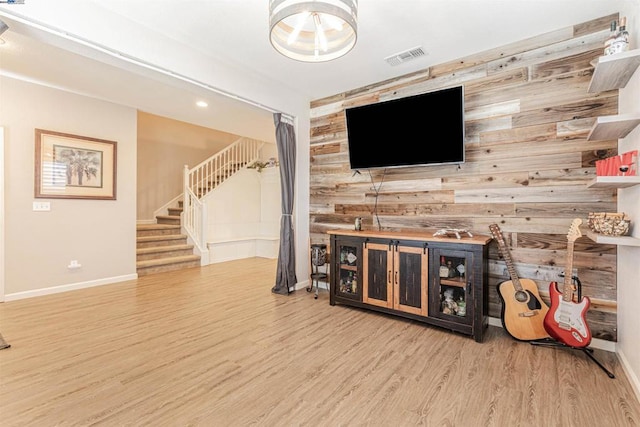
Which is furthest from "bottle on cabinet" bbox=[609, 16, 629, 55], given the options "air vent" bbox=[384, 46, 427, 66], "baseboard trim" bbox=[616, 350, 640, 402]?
"baseboard trim" bbox=[616, 350, 640, 402]

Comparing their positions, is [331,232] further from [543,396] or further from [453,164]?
[543,396]

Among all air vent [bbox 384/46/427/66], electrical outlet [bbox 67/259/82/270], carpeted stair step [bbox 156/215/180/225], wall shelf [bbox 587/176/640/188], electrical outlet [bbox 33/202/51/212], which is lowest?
electrical outlet [bbox 67/259/82/270]

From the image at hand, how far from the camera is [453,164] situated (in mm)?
3150

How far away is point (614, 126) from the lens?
6.46 ft

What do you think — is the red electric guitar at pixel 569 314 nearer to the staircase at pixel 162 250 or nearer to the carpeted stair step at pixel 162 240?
the staircase at pixel 162 250

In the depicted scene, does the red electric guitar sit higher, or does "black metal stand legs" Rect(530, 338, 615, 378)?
the red electric guitar

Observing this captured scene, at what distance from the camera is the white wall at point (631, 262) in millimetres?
1938

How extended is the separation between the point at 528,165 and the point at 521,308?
128 centimetres

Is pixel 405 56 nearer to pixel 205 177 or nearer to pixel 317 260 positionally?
pixel 317 260

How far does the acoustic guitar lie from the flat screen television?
44.8 inches

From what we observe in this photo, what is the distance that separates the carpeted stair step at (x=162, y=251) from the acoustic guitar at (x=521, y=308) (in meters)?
5.32

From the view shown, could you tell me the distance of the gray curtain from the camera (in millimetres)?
4012

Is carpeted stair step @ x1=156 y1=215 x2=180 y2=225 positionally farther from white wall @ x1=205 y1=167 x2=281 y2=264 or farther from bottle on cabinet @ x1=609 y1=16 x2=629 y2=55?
bottle on cabinet @ x1=609 y1=16 x2=629 y2=55

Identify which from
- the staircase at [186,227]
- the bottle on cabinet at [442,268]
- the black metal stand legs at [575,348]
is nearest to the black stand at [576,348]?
the black metal stand legs at [575,348]
